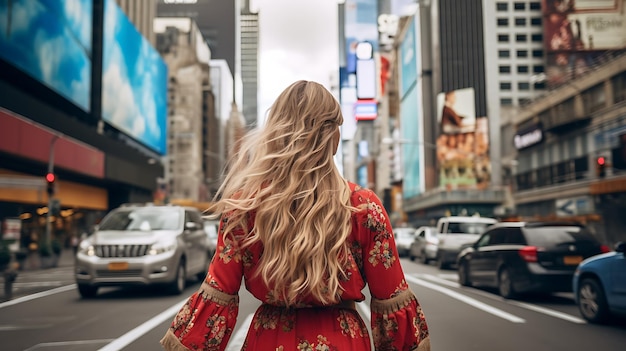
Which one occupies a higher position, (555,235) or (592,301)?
(555,235)

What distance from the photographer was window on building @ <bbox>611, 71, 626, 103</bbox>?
35.8 meters

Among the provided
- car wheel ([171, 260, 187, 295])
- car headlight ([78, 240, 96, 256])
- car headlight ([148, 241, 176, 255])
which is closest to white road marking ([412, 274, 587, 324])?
car wheel ([171, 260, 187, 295])

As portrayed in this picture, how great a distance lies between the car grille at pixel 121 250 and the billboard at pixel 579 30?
55.5 meters

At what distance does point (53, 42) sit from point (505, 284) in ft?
94.6

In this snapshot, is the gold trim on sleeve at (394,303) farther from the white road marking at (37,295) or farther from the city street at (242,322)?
the white road marking at (37,295)

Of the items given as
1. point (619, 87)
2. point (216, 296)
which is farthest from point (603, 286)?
point (619, 87)

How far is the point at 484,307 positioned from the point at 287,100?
9.50 meters

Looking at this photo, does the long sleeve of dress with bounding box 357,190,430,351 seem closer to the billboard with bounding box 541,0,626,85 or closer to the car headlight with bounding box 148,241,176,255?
the car headlight with bounding box 148,241,176,255

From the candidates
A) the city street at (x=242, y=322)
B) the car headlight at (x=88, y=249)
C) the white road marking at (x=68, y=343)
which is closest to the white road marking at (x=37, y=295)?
the city street at (x=242, y=322)

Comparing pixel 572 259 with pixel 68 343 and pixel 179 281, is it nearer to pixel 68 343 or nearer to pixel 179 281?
pixel 179 281

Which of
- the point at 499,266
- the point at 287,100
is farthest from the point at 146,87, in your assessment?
the point at 287,100

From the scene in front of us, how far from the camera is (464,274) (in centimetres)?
1491

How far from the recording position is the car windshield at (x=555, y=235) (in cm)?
1160

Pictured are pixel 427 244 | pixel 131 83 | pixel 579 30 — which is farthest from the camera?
pixel 579 30
